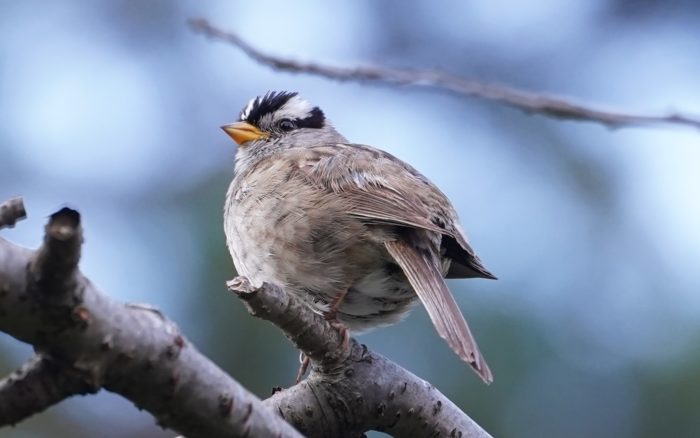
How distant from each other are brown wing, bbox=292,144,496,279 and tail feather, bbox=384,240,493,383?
118mm

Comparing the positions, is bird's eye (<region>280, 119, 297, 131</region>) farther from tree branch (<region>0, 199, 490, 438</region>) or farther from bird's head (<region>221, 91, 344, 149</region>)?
tree branch (<region>0, 199, 490, 438</region>)

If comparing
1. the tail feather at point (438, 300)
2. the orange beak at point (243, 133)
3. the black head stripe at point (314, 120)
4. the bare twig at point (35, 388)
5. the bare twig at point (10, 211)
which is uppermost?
the black head stripe at point (314, 120)

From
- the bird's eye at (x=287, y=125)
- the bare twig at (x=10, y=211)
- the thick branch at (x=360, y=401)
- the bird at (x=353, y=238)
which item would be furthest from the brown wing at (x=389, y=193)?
the bare twig at (x=10, y=211)

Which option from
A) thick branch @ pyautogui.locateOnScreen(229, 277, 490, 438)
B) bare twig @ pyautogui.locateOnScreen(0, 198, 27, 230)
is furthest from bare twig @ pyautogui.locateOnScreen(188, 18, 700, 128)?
bare twig @ pyautogui.locateOnScreen(0, 198, 27, 230)

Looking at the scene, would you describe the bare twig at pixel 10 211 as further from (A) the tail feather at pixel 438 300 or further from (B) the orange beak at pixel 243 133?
(B) the orange beak at pixel 243 133

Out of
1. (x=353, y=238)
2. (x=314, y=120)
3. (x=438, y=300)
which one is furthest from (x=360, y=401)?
(x=314, y=120)

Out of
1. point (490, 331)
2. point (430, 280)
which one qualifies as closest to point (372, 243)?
point (430, 280)

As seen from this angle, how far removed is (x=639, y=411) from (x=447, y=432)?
390 cm

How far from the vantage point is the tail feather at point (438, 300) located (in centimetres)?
348

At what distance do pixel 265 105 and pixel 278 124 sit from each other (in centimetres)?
13

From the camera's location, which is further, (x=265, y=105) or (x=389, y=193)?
(x=265, y=105)

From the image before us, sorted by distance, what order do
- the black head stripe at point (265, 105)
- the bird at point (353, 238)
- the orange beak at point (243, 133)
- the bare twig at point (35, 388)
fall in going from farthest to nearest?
the black head stripe at point (265, 105)
the orange beak at point (243, 133)
the bird at point (353, 238)
the bare twig at point (35, 388)

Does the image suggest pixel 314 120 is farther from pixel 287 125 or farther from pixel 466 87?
pixel 466 87

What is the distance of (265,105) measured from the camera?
6023 mm
